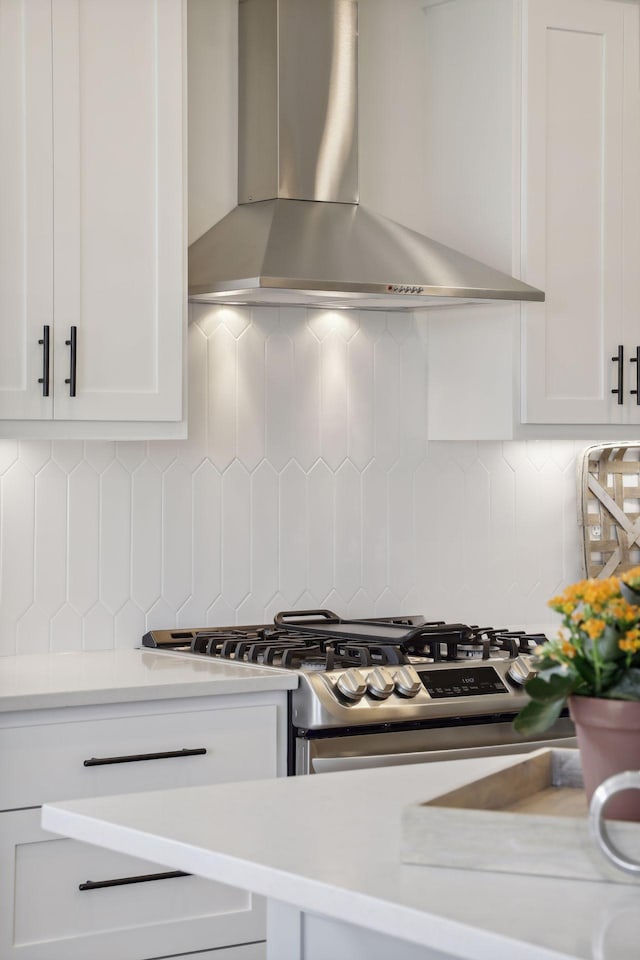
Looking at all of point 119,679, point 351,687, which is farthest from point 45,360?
point 351,687

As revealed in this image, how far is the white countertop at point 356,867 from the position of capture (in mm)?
1146

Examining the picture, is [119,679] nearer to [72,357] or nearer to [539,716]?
[72,357]

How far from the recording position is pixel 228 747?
275cm

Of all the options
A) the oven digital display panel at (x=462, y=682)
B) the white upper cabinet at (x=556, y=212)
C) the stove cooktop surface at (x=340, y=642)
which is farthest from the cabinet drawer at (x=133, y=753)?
the white upper cabinet at (x=556, y=212)

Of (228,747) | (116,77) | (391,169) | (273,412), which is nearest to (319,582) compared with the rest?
(273,412)

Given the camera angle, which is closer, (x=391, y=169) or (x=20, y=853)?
(x=20, y=853)

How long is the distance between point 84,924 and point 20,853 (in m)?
0.20

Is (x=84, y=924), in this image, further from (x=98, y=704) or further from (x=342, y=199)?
(x=342, y=199)

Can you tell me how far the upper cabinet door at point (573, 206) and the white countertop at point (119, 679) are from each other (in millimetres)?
1108

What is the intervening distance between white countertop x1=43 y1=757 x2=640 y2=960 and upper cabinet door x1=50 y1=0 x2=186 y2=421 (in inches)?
54.4

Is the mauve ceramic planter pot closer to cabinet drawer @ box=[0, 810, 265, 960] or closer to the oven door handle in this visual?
the oven door handle

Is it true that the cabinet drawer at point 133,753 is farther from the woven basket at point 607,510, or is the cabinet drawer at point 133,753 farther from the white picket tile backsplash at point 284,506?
the woven basket at point 607,510

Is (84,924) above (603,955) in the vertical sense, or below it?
below

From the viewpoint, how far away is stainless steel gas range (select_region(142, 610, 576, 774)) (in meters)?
2.75
